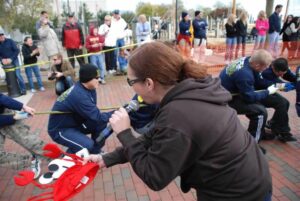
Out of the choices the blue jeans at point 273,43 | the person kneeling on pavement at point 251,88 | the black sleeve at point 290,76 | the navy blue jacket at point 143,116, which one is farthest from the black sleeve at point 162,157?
the blue jeans at point 273,43

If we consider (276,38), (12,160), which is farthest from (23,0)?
(12,160)

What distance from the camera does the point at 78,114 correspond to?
3568mm

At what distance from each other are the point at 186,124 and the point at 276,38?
35.9 ft

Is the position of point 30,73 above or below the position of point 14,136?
below

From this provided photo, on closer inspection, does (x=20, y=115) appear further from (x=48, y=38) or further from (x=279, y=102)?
(x=48, y=38)

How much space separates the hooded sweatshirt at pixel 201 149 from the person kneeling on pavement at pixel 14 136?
7.51 feet

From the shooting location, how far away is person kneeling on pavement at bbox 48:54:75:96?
7117 mm

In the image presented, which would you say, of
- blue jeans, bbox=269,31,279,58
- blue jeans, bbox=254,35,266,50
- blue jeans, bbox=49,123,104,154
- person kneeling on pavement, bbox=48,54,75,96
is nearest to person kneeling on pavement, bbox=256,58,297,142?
blue jeans, bbox=49,123,104,154

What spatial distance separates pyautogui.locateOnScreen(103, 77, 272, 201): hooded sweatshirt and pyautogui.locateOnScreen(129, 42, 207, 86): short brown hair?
0.06 meters

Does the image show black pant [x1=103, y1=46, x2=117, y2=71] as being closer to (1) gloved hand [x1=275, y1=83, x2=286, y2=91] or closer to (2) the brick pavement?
(2) the brick pavement

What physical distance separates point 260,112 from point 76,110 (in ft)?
7.99

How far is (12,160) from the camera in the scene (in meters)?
3.54

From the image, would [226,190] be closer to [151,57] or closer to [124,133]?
[124,133]

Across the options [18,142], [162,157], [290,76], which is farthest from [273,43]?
[162,157]
